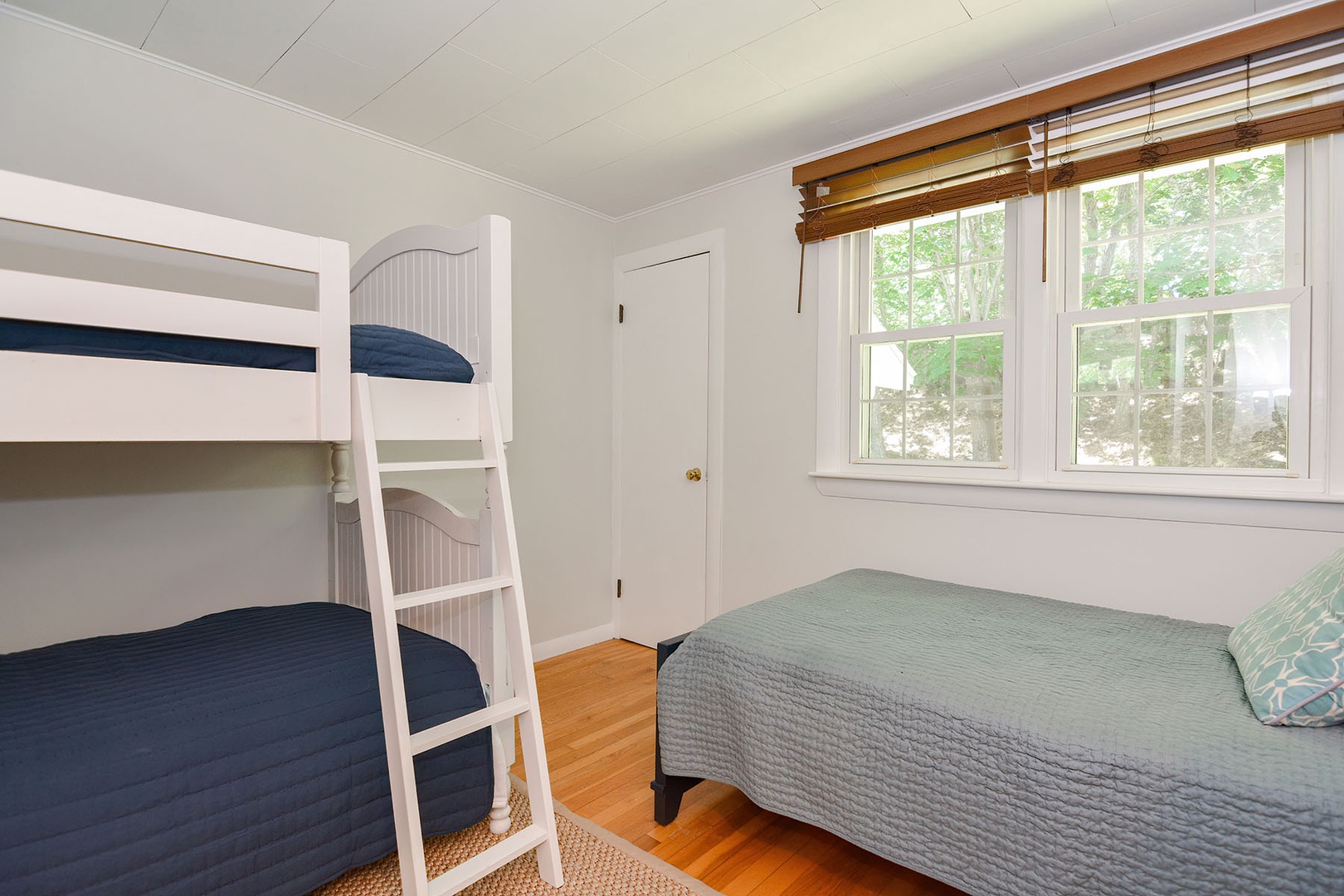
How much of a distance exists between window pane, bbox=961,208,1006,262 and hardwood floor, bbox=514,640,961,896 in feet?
6.76

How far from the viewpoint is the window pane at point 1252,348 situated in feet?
6.43

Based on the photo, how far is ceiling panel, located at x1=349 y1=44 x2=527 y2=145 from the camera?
2.17m

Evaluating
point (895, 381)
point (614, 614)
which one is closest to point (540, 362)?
point (614, 614)

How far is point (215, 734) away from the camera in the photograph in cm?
140

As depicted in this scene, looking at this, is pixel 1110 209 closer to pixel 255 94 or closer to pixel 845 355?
pixel 845 355

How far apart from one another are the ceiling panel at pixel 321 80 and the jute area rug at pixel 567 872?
2364mm

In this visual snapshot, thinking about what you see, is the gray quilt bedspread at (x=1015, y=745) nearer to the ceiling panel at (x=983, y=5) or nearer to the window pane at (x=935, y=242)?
the window pane at (x=935, y=242)

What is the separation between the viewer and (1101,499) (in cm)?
219

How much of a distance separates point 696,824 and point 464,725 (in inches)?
31.3

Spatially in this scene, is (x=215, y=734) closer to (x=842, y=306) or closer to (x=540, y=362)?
(x=540, y=362)

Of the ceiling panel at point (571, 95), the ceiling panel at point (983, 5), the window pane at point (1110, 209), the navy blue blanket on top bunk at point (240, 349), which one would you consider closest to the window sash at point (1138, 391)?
the window pane at point (1110, 209)

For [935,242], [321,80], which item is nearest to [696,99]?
[935,242]

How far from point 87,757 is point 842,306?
8.75 ft

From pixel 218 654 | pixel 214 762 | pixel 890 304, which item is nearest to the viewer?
pixel 214 762
